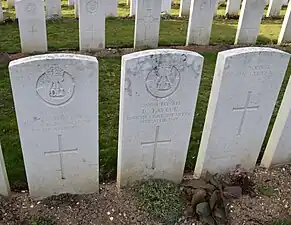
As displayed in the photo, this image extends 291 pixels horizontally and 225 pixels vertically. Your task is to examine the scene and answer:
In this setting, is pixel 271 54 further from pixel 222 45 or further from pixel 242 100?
pixel 222 45

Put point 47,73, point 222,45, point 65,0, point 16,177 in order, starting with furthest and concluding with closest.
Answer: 1. point 65,0
2. point 222,45
3. point 16,177
4. point 47,73

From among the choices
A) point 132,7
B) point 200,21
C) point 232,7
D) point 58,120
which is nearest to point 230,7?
point 232,7

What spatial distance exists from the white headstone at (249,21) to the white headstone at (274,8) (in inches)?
121

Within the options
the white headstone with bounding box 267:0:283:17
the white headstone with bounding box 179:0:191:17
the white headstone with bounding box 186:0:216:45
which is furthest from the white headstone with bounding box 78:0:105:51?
the white headstone with bounding box 267:0:283:17

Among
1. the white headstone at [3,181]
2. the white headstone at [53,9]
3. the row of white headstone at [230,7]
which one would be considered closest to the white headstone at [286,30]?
the row of white headstone at [230,7]

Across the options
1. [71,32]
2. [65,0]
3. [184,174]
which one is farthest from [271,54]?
[65,0]

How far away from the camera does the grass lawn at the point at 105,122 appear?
4.17 meters

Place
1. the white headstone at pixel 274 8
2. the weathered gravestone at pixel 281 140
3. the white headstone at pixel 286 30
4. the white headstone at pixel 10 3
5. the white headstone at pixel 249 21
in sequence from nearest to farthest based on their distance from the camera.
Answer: the weathered gravestone at pixel 281 140 → the white headstone at pixel 249 21 → the white headstone at pixel 286 30 → the white headstone at pixel 10 3 → the white headstone at pixel 274 8

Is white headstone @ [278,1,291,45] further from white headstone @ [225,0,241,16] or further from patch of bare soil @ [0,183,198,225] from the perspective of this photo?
patch of bare soil @ [0,183,198,225]

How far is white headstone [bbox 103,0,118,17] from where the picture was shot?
31.4 ft

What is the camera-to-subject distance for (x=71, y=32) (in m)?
8.39

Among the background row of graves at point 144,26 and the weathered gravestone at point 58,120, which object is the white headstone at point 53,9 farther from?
the weathered gravestone at point 58,120

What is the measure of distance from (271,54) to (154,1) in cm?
419

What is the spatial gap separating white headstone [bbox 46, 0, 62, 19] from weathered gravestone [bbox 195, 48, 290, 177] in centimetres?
675
